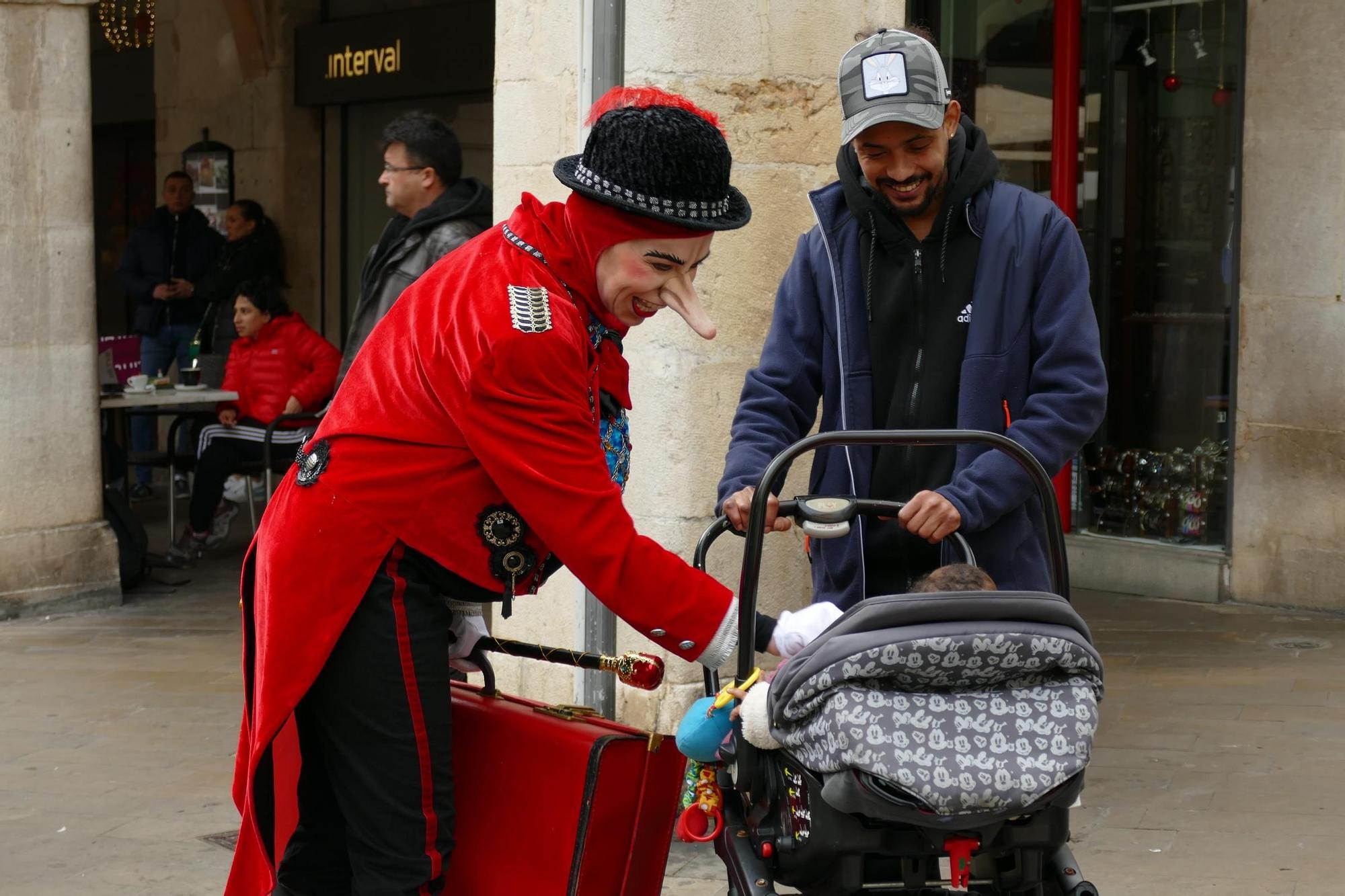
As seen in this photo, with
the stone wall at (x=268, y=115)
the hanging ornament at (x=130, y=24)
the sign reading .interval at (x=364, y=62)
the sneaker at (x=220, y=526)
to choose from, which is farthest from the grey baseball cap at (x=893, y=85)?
the hanging ornament at (x=130, y=24)

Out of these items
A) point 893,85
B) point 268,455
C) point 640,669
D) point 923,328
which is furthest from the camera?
point 268,455

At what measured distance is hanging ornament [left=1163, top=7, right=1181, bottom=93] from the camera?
8.70 m

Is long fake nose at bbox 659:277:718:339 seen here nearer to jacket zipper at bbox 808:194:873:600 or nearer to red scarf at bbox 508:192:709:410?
red scarf at bbox 508:192:709:410

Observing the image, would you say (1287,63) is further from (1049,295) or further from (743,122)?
(1049,295)

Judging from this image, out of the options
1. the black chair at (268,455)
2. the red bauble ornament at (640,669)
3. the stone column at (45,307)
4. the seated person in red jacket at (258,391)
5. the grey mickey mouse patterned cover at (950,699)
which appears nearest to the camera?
the grey mickey mouse patterned cover at (950,699)

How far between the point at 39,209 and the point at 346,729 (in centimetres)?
600

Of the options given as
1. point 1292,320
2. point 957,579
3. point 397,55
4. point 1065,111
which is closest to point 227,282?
point 397,55

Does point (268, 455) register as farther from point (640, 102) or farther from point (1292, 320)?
point (640, 102)

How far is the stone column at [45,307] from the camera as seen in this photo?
827 cm

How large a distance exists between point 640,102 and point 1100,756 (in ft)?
11.5

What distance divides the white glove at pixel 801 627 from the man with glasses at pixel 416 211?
148 inches

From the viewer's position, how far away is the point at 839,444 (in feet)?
9.57

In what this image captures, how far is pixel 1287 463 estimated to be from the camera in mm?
8117

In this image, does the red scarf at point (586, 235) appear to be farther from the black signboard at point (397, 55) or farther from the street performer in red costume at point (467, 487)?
the black signboard at point (397, 55)
